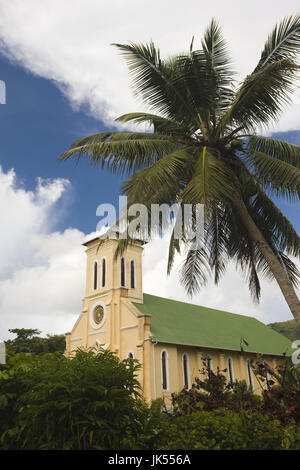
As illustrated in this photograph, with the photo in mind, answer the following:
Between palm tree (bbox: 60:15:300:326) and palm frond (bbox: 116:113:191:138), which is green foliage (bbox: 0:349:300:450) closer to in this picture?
palm tree (bbox: 60:15:300:326)

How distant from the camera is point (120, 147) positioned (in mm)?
10812

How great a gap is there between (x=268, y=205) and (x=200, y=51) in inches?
194

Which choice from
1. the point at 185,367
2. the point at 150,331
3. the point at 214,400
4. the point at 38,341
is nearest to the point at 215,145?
the point at 214,400

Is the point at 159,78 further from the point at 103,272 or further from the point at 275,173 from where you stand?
the point at 103,272

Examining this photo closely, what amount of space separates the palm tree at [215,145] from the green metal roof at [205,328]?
16.6 metres

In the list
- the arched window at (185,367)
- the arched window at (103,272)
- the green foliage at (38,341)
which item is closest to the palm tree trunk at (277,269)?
the arched window at (185,367)

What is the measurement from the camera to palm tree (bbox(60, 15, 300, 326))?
9594 millimetres

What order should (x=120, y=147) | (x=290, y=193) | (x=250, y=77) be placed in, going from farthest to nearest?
(x=120, y=147), (x=290, y=193), (x=250, y=77)

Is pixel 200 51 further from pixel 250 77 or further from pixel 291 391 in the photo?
pixel 291 391

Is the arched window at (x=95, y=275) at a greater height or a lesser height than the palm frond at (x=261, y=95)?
greater

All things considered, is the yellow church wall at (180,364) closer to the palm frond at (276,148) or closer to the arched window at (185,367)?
the arched window at (185,367)

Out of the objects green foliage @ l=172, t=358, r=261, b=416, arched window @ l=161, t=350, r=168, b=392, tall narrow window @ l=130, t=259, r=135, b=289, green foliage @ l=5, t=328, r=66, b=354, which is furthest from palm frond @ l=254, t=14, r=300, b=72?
green foliage @ l=5, t=328, r=66, b=354

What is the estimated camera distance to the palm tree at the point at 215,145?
31.5 ft

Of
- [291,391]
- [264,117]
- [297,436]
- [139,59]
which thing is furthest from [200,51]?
[297,436]
